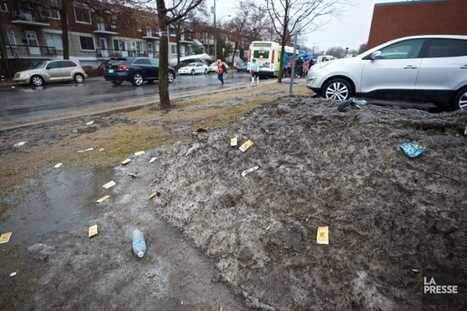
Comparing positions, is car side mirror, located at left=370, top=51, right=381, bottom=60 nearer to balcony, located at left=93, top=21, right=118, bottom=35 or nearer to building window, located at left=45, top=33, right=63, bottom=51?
balcony, located at left=93, top=21, right=118, bottom=35

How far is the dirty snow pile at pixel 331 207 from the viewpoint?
2090 mm

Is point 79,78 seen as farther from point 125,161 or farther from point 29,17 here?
point 125,161

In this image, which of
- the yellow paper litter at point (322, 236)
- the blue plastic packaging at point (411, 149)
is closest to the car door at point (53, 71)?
the yellow paper litter at point (322, 236)

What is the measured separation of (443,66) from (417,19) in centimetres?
1047

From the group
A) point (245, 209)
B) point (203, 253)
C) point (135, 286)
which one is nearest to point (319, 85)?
point (245, 209)

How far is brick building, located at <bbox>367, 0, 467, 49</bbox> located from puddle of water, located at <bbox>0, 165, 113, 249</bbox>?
1609 cm

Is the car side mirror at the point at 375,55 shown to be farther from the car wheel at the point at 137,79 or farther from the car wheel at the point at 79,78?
the car wheel at the point at 79,78

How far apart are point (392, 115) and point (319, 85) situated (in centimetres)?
329

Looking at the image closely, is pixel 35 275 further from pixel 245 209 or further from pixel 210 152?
pixel 210 152

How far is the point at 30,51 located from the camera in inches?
1069

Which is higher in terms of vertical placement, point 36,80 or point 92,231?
point 36,80

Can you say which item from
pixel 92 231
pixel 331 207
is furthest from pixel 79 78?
pixel 331 207

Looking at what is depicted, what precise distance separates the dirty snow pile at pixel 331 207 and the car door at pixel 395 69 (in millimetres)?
2730

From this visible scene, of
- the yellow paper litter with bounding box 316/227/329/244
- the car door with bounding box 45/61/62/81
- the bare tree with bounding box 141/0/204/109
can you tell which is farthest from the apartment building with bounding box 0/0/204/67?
the yellow paper litter with bounding box 316/227/329/244
